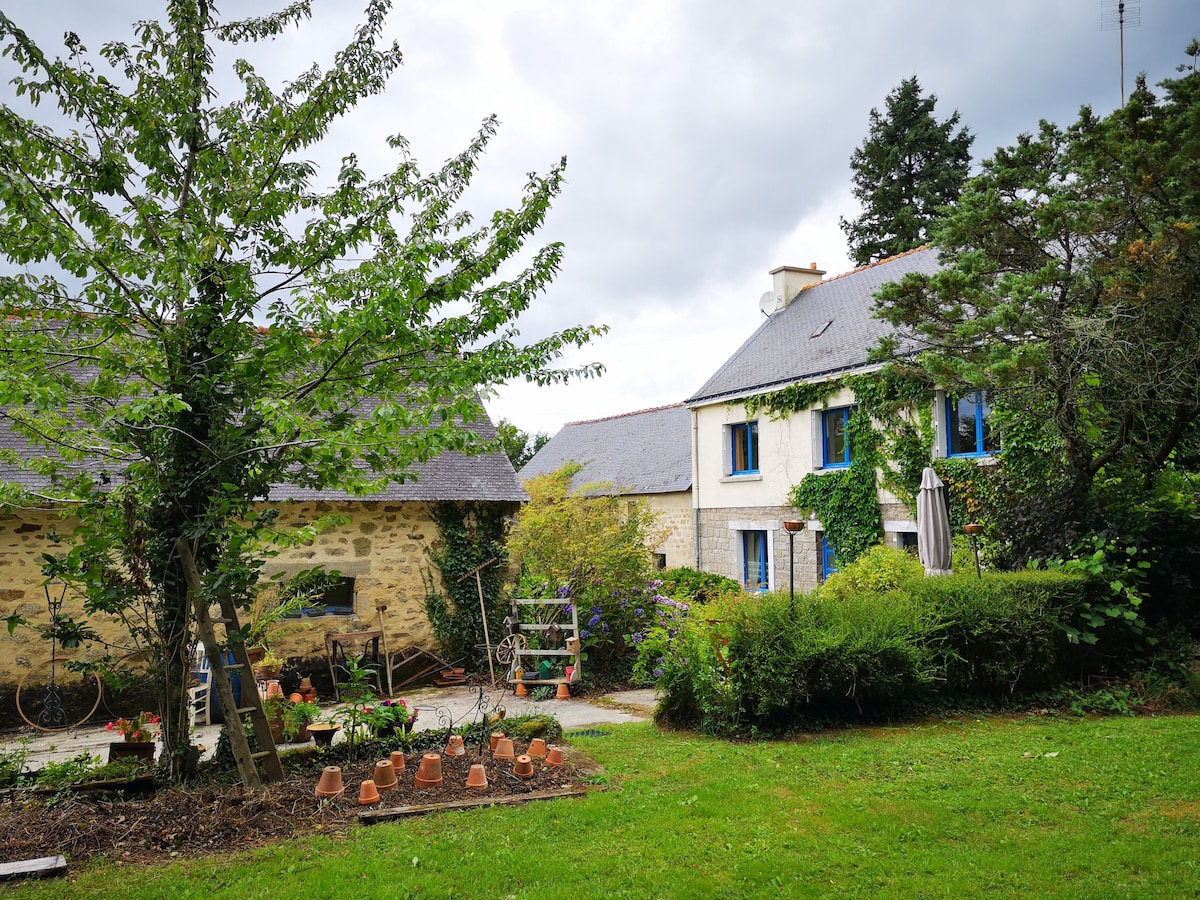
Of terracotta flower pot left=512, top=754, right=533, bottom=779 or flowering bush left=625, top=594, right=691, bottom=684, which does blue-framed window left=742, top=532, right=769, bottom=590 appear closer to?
flowering bush left=625, top=594, right=691, bottom=684

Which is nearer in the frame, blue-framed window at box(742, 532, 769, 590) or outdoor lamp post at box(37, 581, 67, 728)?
outdoor lamp post at box(37, 581, 67, 728)

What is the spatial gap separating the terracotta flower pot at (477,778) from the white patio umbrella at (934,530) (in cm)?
697

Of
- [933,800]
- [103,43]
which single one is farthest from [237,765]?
[103,43]

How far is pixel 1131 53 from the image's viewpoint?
31.9ft

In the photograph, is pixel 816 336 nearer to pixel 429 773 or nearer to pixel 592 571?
pixel 592 571

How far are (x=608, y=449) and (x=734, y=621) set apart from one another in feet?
62.7

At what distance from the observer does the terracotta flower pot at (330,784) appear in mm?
5346

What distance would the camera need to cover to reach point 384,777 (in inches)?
218

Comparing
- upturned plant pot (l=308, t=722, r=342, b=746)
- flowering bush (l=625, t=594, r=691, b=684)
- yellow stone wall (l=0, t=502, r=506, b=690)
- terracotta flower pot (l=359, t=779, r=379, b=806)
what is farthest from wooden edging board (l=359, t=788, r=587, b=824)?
yellow stone wall (l=0, t=502, r=506, b=690)

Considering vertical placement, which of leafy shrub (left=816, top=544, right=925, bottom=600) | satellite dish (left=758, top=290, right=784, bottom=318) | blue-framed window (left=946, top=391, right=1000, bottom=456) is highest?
satellite dish (left=758, top=290, right=784, bottom=318)

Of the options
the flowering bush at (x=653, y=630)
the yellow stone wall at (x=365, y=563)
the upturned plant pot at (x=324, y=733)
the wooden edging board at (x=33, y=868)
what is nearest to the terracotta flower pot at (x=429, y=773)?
the upturned plant pot at (x=324, y=733)

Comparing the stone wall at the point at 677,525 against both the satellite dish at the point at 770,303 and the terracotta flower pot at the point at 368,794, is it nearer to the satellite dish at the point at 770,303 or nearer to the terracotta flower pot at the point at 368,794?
the satellite dish at the point at 770,303

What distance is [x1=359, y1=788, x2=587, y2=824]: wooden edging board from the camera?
16.4 feet

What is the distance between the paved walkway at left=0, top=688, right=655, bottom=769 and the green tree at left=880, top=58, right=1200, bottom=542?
5.71 metres
